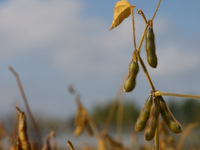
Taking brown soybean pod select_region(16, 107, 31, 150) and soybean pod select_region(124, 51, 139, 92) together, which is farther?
brown soybean pod select_region(16, 107, 31, 150)

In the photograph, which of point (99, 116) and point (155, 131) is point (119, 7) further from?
point (99, 116)

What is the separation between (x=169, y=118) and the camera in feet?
2.00

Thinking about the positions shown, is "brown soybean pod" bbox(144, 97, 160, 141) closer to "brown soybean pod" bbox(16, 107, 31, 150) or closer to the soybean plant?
the soybean plant

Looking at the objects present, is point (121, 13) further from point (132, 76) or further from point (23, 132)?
point (23, 132)

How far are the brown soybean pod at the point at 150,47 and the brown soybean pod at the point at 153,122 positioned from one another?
0.07m

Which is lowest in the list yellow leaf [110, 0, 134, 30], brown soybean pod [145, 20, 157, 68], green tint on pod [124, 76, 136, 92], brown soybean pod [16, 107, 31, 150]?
brown soybean pod [16, 107, 31, 150]

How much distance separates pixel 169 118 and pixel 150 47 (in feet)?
0.44

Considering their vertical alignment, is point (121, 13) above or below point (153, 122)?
above

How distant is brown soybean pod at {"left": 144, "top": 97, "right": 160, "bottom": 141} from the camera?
1.96 ft

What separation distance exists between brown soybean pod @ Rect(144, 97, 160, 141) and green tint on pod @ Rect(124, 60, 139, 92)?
0.05m

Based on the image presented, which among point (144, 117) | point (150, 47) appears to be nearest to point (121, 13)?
point (150, 47)

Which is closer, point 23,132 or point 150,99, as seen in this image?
point 150,99

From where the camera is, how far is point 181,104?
21938 millimetres

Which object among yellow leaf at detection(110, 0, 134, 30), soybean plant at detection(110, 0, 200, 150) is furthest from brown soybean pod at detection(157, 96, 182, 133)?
yellow leaf at detection(110, 0, 134, 30)
